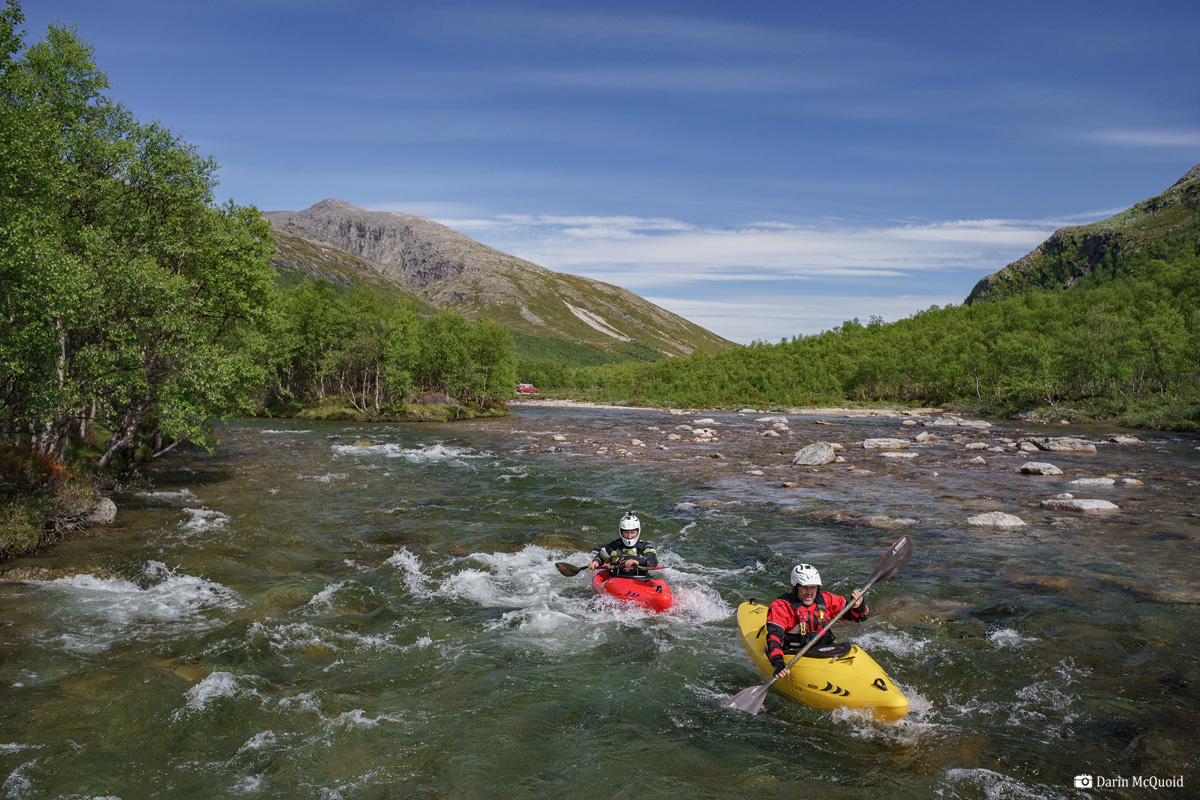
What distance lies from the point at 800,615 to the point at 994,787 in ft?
9.80

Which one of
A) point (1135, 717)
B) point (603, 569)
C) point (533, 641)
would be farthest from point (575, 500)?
point (1135, 717)

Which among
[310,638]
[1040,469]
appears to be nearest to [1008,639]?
[310,638]

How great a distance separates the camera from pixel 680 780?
6.97m

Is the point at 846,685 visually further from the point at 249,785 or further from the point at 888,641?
the point at 249,785

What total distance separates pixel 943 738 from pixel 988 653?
3.16 m

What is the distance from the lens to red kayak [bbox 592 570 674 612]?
1223 cm

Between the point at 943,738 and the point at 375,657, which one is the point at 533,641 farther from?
the point at 943,738

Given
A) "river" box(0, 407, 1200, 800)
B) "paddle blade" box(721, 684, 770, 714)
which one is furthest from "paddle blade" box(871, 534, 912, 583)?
"paddle blade" box(721, 684, 770, 714)

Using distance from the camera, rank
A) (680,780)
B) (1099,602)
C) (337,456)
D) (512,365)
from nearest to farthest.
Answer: (680,780) < (1099,602) < (337,456) < (512,365)

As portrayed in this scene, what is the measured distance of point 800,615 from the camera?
30.0 ft

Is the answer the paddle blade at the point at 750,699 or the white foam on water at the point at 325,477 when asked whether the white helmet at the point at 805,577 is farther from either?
the white foam on water at the point at 325,477

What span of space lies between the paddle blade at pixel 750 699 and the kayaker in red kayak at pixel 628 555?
13.9 feet

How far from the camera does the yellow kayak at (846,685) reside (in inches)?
311

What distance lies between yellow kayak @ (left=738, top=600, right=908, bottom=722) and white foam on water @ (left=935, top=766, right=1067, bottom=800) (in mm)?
1015
